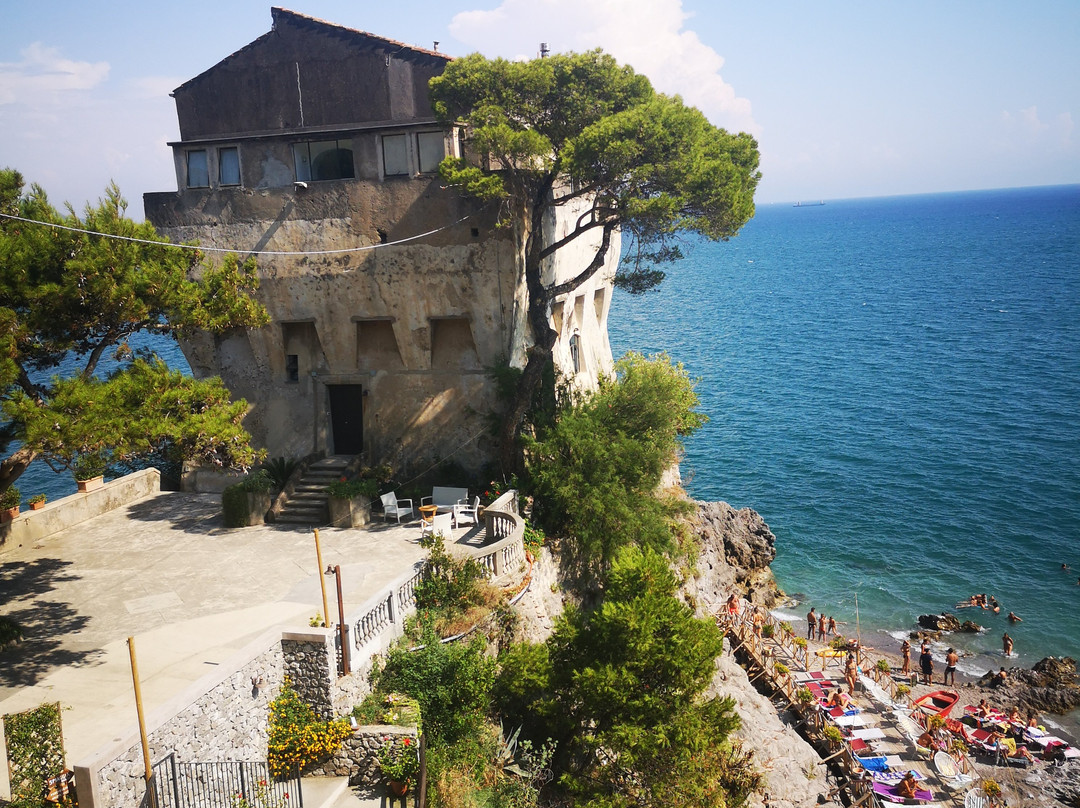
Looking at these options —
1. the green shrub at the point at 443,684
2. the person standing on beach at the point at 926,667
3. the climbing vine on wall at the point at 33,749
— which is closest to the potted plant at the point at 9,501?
the climbing vine on wall at the point at 33,749

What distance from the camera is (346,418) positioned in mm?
25984

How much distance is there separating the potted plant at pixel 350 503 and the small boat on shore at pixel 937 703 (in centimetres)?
1818

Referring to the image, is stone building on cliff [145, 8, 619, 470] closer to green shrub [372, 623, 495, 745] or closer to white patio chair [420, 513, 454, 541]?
white patio chair [420, 513, 454, 541]

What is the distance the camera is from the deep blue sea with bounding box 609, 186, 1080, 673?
36.2m

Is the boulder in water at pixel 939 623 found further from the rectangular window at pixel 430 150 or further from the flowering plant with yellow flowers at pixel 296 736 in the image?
the flowering plant with yellow flowers at pixel 296 736

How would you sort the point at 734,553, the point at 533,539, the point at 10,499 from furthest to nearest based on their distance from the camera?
the point at 734,553 < the point at 533,539 < the point at 10,499

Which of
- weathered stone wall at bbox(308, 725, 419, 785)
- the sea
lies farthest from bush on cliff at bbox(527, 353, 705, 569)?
the sea

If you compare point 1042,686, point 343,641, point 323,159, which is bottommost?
point 1042,686

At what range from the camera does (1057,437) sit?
49.2 m

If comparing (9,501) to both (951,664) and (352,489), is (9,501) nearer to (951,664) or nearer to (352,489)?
(352,489)

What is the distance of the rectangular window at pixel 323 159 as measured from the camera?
24.0 meters

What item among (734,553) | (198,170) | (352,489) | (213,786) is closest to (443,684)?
(213,786)

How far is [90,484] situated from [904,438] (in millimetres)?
43808

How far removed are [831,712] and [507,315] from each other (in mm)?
15125
